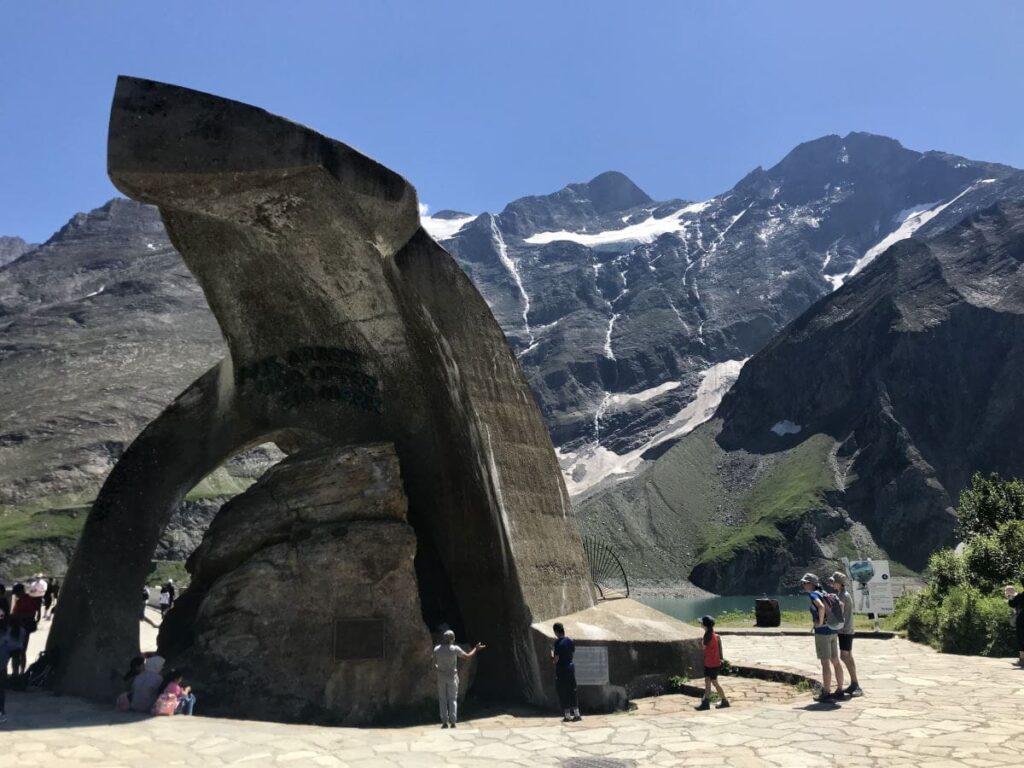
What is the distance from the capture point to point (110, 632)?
13000 mm

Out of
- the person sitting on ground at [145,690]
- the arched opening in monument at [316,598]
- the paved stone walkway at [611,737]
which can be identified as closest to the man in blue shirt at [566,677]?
the paved stone walkway at [611,737]

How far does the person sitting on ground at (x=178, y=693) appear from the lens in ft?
35.5

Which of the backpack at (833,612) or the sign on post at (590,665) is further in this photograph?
the sign on post at (590,665)

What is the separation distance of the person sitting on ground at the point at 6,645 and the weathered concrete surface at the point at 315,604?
2.11m

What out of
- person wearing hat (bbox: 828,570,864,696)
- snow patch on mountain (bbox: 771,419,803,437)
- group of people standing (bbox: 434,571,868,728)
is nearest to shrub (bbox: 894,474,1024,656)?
person wearing hat (bbox: 828,570,864,696)

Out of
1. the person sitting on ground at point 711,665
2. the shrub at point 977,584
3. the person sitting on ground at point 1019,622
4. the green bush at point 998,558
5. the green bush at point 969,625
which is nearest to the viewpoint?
the person sitting on ground at point 711,665

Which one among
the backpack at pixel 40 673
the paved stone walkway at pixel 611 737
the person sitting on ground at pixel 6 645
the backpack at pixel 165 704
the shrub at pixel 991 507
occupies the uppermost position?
the shrub at pixel 991 507

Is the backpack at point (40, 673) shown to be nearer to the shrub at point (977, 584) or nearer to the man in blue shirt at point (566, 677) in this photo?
the man in blue shirt at point (566, 677)

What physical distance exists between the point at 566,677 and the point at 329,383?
6507mm

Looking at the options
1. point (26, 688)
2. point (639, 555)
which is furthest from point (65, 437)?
point (26, 688)

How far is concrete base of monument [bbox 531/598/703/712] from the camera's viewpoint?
12.1 m

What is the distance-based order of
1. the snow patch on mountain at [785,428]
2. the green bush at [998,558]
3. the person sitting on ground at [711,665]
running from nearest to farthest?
the person sitting on ground at [711,665]
the green bush at [998,558]
the snow patch on mountain at [785,428]

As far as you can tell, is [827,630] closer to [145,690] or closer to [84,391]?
[145,690]

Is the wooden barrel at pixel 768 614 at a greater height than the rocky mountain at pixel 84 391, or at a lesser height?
lesser
